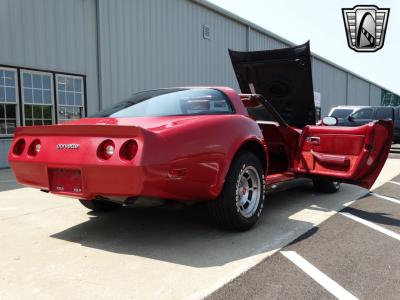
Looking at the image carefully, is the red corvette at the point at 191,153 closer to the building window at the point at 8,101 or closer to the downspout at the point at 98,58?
the building window at the point at 8,101

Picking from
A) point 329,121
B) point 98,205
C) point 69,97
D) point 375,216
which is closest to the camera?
point 98,205

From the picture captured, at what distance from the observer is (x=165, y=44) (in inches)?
508

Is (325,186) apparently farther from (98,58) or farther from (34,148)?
(98,58)

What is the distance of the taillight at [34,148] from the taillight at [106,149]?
793 mm

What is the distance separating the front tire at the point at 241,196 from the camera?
3.53 m

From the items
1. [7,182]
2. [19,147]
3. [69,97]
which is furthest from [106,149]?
[69,97]

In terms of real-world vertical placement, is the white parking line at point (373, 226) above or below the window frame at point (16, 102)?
below

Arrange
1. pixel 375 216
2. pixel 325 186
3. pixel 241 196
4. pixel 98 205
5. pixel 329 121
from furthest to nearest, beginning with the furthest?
pixel 325 186, pixel 329 121, pixel 375 216, pixel 98 205, pixel 241 196

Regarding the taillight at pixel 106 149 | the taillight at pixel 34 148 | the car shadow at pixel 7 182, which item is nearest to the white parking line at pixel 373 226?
the taillight at pixel 106 149

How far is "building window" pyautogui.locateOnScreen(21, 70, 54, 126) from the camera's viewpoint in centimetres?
925

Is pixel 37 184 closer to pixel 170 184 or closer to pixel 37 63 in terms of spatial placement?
pixel 170 184

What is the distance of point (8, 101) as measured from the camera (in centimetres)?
890

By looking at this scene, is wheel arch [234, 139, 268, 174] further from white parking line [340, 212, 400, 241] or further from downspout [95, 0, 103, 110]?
downspout [95, 0, 103, 110]

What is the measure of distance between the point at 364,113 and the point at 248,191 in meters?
11.4
